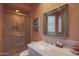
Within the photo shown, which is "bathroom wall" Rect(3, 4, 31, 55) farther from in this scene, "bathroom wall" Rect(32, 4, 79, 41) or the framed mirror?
the framed mirror

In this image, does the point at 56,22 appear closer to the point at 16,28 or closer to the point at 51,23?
the point at 51,23

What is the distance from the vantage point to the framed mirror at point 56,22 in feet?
5.10

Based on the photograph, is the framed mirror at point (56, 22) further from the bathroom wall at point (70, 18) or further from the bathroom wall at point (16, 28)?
the bathroom wall at point (16, 28)

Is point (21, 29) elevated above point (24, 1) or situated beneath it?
situated beneath

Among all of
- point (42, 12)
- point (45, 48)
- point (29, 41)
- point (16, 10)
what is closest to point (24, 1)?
point (16, 10)

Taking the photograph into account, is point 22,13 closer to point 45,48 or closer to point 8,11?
point 8,11

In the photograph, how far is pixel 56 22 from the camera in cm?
162

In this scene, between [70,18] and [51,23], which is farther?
[51,23]

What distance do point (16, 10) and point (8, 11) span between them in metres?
0.08

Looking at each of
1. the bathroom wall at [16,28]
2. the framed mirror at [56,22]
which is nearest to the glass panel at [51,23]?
the framed mirror at [56,22]

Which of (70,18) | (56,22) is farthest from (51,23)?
(70,18)

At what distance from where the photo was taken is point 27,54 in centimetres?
156

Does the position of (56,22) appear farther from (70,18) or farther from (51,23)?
(70,18)

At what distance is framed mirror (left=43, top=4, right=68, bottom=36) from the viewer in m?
1.55
